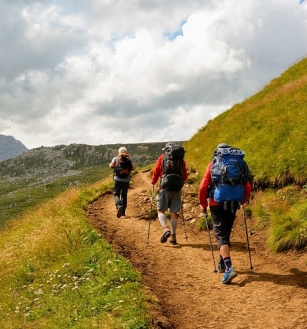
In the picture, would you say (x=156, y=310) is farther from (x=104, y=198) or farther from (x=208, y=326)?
(x=104, y=198)

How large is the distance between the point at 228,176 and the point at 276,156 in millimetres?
7853

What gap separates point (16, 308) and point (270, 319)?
668 cm

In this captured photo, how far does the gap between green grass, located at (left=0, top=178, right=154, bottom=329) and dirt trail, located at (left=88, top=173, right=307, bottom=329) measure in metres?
0.62

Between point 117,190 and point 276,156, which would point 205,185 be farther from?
point 117,190

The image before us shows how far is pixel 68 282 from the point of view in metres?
10.8

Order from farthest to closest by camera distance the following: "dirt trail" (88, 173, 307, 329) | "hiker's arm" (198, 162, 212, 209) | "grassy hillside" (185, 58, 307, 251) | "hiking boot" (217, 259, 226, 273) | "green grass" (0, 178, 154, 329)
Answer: "grassy hillside" (185, 58, 307, 251)
"hiking boot" (217, 259, 226, 273)
"hiker's arm" (198, 162, 212, 209)
"green grass" (0, 178, 154, 329)
"dirt trail" (88, 173, 307, 329)

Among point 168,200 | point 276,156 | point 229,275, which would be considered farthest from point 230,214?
point 276,156

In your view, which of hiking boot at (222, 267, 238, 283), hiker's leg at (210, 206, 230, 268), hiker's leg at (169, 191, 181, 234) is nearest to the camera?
hiking boot at (222, 267, 238, 283)

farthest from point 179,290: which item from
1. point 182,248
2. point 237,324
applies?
point 182,248

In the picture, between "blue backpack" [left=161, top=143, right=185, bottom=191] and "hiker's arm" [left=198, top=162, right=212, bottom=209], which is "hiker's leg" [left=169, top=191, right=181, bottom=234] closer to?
"blue backpack" [left=161, top=143, right=185, bottom=191]

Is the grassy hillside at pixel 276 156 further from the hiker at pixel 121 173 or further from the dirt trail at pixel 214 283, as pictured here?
Answer: the hiker at pixel 121 173

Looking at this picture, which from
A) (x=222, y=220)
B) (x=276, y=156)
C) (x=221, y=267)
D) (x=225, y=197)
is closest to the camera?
(x=225, y=197)

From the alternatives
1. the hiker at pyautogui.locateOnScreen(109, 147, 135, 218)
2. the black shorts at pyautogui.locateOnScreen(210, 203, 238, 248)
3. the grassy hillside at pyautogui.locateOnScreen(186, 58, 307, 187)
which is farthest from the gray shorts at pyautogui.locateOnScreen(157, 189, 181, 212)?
the hiker at pyautogui.locateOnScreen(109, 147, 135, 218)

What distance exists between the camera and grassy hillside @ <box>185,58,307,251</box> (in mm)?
11756
